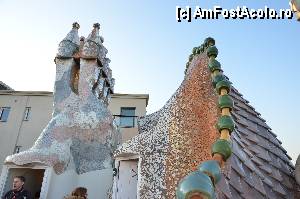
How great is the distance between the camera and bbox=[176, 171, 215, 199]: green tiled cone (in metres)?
1.21

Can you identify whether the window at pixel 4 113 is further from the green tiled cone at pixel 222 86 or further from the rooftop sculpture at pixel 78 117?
the green tiled cone at pixel 222 86

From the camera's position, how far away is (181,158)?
2818 millimetres

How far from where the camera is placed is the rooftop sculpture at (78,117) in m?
6.19

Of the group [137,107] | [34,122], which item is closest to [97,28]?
[137,107]

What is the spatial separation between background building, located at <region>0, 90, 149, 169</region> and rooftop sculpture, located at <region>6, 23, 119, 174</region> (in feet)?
24.2

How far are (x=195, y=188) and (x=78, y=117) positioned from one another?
576 centimetres

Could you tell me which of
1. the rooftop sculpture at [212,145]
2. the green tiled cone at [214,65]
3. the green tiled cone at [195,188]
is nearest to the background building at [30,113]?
the rooftop sculpture at [212,145]

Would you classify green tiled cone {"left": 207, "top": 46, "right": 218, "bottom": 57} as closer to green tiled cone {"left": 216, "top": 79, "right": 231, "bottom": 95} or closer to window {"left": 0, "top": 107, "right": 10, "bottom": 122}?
green tiled cone {"left": 216, "top": 79, "right": 231, "bottom": 95}

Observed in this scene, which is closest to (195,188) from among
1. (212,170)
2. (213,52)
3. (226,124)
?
(212,170)

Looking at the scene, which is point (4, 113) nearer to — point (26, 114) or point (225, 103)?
point (26, 114)

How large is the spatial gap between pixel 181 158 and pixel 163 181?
34 cm

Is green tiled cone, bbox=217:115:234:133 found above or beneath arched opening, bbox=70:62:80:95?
beneath

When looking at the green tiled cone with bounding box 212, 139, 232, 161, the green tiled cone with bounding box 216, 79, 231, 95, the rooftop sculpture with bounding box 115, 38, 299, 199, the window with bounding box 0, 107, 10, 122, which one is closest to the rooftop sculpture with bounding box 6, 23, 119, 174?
the rooftop sculpture with bounding box 115, 38, 299, 199

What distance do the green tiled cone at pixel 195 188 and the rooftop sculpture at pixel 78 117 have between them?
17.0ft
